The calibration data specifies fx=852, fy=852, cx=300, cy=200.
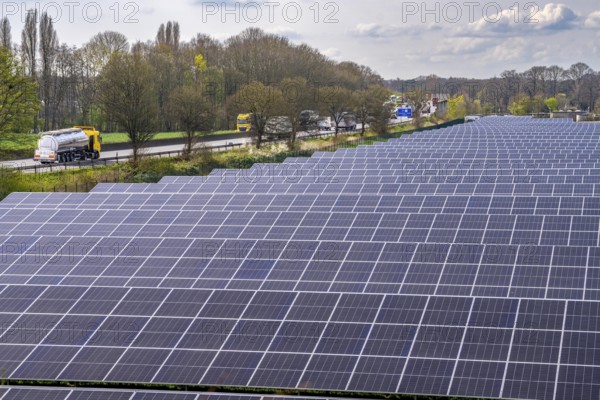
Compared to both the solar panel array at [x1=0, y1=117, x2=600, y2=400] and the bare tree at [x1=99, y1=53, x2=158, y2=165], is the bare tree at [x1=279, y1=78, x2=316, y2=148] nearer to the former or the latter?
the bare tree at [x1=99, y1=53, x2=158, y2=165]

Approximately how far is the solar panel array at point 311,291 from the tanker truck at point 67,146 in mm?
43873

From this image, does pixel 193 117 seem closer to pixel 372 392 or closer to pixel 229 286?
pixel 229 286

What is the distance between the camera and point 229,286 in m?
27.4

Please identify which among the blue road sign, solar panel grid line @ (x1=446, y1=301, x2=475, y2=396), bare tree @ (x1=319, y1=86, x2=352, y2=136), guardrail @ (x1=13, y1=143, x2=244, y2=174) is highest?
bare tree @ (x1=319, y1=86, x2=352, y2=136)

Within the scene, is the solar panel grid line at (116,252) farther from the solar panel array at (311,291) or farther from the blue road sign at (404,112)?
the blue road sign at (404,112)

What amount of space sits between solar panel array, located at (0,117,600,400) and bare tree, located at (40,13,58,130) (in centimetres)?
8918

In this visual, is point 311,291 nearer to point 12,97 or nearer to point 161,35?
point 12,97

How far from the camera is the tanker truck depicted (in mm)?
82938

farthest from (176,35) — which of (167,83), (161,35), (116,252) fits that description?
(116,252)

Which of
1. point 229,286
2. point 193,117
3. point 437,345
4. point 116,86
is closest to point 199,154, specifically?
point 193,117

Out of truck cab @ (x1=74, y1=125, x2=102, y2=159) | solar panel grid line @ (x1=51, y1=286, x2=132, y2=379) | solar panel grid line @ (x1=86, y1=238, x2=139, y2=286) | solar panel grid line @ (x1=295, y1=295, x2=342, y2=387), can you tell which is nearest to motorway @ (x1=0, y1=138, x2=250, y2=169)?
truck cab @ (x1=74, y1=125, x2=102, y2=159)

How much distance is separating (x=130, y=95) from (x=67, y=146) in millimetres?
10457

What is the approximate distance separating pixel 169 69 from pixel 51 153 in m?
56.3

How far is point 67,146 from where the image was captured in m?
85.1
